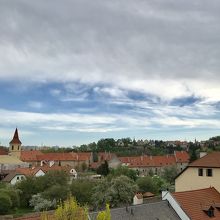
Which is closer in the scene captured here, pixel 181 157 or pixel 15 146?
pixel 181 157

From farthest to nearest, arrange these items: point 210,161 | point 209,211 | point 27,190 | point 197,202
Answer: point 27,190 < point 210,161 < point 197,202 < point 209,211

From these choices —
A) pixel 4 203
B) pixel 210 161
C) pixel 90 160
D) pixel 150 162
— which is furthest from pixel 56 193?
pixel 90 160

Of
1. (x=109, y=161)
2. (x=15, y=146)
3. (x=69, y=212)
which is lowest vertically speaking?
(x=69, y=212)

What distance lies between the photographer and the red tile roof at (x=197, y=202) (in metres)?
22.5

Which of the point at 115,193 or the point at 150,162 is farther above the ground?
the point at 150,162

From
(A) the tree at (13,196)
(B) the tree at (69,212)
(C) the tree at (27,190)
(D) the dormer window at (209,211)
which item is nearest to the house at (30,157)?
(C) the tree at (27,190)

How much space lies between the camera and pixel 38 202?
5084cm

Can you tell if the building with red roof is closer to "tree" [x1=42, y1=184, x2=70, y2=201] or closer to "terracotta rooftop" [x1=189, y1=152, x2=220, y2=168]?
"tree" [x1=42, y1=184, x2=70, y2=201]

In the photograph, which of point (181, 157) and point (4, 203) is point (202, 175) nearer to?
point (4, 203)

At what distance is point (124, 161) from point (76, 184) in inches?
2925

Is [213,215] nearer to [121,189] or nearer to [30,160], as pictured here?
[121,189]

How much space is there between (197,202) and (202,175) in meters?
5.23

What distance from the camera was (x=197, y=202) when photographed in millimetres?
23750

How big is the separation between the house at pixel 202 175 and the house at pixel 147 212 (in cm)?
635
